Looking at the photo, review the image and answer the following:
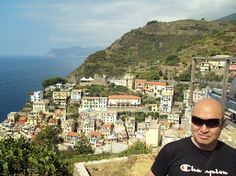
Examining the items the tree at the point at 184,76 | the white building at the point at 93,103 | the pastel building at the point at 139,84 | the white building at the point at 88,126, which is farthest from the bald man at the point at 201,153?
the pastel building at the point at 139,84

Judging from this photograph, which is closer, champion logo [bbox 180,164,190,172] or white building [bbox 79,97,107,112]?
champion logo [bbox 180,164,190,172]

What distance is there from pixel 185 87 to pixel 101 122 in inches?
423

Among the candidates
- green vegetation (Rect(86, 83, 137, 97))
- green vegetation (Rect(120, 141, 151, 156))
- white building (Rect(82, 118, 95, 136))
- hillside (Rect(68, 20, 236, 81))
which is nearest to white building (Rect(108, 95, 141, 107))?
green vegetation (Rect(86, 83, 137, 97))

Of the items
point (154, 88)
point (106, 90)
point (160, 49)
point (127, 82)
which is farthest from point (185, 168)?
point (160, 49)

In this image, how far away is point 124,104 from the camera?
3569 cm

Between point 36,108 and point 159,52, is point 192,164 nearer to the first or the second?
point 36,108

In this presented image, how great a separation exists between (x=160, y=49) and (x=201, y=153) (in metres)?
70.2

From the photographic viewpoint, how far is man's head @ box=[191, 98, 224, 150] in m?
1.46

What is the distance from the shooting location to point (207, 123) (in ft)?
4.81

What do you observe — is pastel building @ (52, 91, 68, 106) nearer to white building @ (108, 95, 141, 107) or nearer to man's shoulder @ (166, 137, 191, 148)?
white building @ (108, 95, 141, 107)

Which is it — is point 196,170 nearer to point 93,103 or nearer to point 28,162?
point 28,162

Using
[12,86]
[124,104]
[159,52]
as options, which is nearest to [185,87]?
[124,104]

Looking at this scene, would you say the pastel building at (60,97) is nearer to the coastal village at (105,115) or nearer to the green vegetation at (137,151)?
the coastal village at (105,115)

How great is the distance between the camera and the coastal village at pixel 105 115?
28.3m
